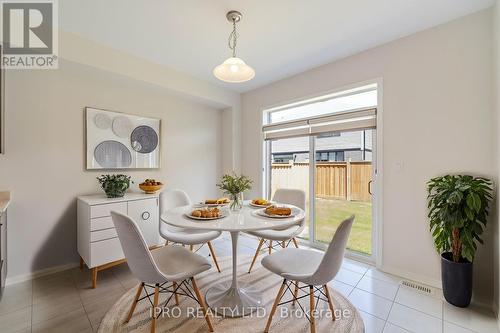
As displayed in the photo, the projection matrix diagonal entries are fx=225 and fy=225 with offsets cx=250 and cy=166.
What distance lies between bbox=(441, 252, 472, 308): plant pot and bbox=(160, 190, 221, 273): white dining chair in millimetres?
2058

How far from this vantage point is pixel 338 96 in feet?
9.70

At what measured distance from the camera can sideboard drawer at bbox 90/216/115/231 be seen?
2.21 m

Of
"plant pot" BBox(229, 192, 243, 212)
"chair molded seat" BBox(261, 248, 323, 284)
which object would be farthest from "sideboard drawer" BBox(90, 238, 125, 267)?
"chair molded seat" BBox(261, 248, 323, 284)

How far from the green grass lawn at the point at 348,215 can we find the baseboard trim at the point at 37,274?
311cm

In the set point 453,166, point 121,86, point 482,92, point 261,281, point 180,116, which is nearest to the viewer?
point 482,92

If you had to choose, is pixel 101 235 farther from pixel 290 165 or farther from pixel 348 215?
pixel 348 215

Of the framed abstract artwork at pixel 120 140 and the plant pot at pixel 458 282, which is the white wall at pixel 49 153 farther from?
the plant pot at pixel 458 282

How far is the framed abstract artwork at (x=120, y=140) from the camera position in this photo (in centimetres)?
269

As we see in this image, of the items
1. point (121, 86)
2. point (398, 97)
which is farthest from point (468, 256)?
point (121, 86)

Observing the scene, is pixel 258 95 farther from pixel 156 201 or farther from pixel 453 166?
pixel 453 166

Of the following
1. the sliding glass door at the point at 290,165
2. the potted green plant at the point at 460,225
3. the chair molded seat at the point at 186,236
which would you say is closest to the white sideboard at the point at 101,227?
the chair molded seat at the point at 186,236

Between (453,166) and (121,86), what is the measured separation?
3.80 m

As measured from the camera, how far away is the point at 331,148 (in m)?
3.05

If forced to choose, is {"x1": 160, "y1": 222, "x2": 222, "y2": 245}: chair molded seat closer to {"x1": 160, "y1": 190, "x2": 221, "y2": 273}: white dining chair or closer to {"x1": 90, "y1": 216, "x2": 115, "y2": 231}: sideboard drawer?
{"x1": 160, "y1": 190, "x2": 221, "y2": 273}: white dining chair
